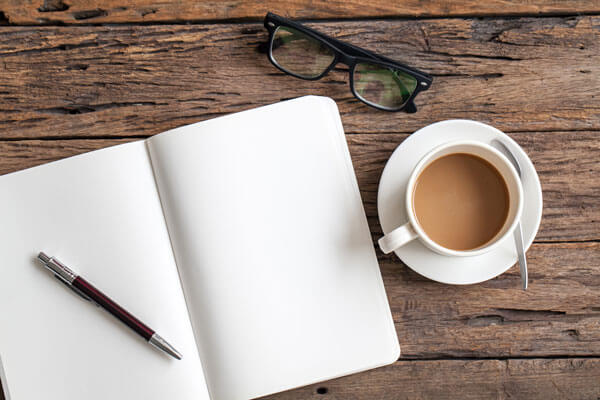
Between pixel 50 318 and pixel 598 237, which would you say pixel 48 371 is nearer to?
pixel 50 318

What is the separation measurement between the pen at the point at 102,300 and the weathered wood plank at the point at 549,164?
182 mm

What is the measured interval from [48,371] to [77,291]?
0.13 metres

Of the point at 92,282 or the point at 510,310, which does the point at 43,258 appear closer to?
the point at 92,282

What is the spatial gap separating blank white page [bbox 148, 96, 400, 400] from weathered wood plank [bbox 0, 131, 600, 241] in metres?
0.05

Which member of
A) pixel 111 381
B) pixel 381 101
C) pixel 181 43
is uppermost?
pixel 181 43

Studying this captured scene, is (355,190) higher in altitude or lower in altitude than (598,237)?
higher

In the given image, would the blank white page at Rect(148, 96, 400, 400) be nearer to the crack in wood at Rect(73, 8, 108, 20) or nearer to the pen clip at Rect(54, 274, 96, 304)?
the pen clip at Rect(54, 274, 96, 304)

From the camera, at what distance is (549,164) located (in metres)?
0.87

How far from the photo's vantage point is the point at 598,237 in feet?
2.82

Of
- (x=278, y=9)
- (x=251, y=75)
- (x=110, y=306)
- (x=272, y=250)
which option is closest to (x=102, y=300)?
(x=110, y=306)

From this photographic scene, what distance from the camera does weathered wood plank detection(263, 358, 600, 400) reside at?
862 mm

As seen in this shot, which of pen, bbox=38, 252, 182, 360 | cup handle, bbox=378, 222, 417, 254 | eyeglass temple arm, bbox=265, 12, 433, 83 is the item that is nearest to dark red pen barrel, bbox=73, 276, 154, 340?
pen, bbox=38, 252, 182, 360

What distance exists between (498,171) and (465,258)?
0.13m

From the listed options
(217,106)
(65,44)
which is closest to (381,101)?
(217,106)
